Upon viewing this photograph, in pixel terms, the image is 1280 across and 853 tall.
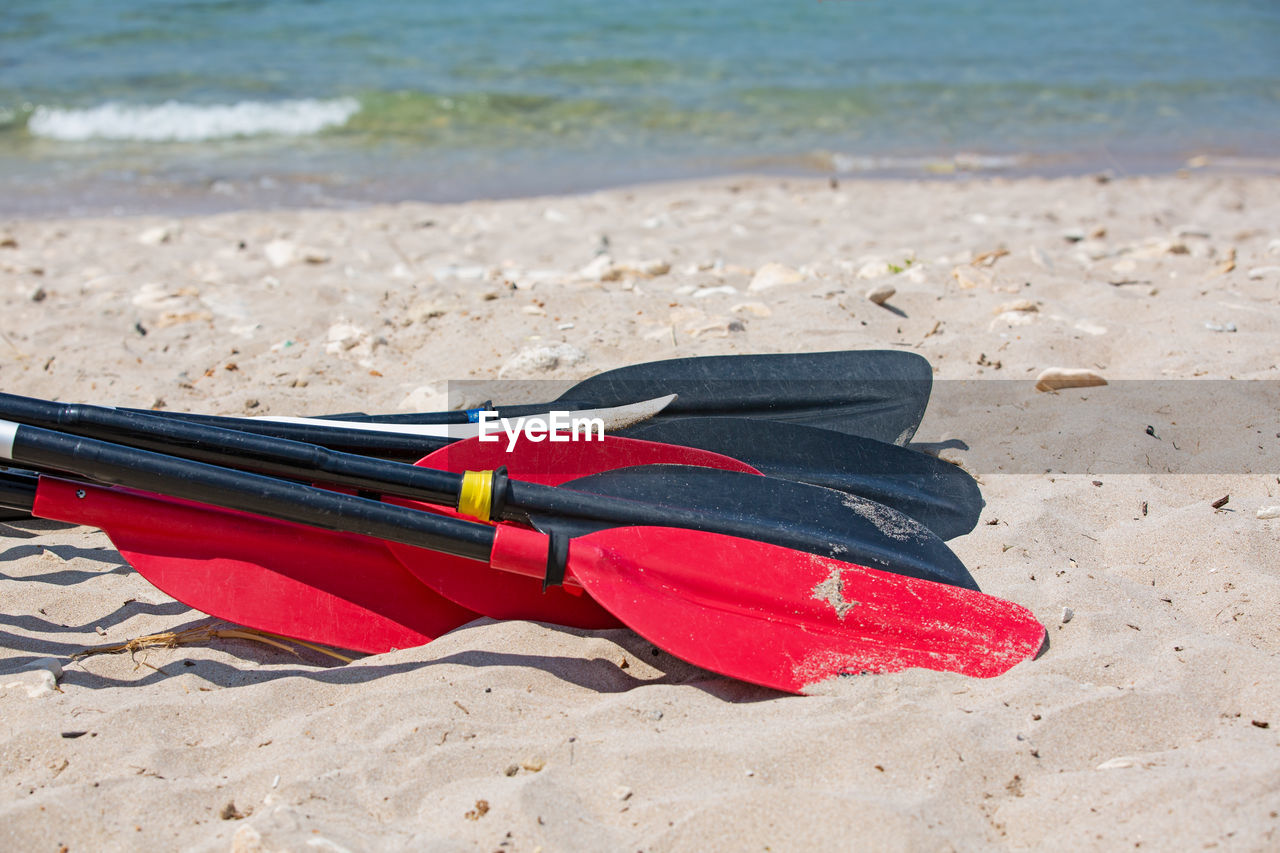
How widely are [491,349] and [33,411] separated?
1509 millimetres

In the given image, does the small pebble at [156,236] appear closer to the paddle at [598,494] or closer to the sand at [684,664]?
the sand at [684,664]

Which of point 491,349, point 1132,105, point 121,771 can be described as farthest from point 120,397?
point 1132,105

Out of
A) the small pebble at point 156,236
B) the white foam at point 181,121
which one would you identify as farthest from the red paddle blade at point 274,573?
the white foam at point 181,121

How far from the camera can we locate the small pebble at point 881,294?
3.30 m

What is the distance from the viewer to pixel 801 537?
1927 mm

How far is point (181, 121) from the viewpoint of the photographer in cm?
753

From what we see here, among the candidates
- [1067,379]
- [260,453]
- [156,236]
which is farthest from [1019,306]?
[156,236]

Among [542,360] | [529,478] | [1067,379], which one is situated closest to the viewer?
[529,478]

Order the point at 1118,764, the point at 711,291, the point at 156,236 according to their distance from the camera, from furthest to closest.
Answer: the point at 156,236 < the point at 711,291 < the point at 1118,764

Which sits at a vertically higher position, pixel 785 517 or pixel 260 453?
pixel 260 453

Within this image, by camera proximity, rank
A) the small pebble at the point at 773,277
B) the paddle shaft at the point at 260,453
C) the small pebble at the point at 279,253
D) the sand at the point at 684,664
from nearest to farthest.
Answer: the sand at the point at 684,664, the paddle shaft at the point at 260,453, the small pebble at the point at 773,277, the small pebble at the point at 279,253

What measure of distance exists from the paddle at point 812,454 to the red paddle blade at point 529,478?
111 mm

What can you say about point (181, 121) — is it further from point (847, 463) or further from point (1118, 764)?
point (1118, 764)

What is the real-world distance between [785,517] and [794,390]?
617 millimetres
